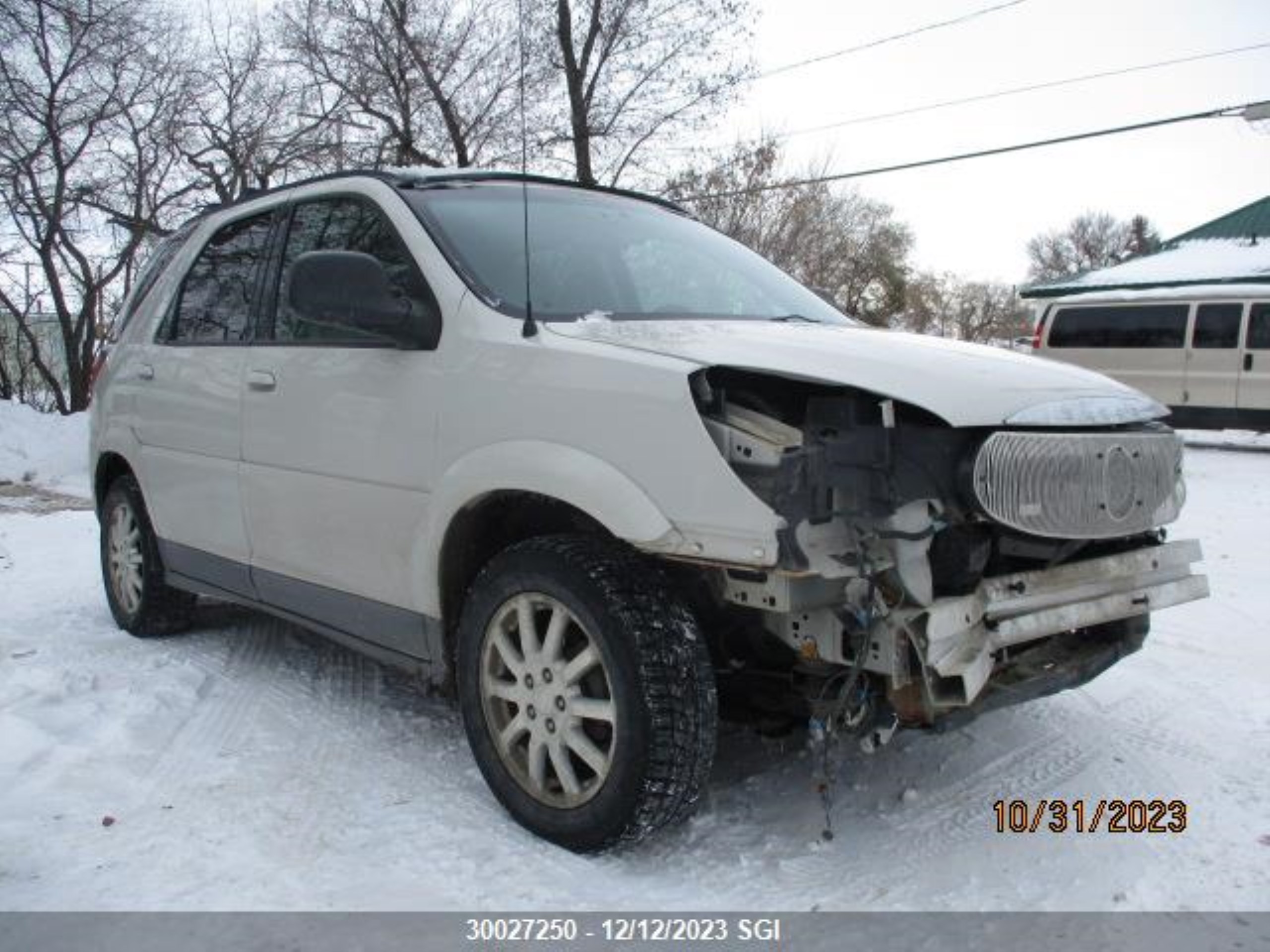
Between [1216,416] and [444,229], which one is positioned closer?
[444,229]

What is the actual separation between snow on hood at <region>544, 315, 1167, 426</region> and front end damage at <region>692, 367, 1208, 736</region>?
6 centimetres

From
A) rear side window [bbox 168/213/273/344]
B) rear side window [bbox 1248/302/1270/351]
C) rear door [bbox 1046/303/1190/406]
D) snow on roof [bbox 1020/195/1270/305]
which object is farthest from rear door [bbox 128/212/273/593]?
snow on roof [bbox 1020/195/1270/305]

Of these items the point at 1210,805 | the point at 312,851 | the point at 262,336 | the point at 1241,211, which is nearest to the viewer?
the point at 312,851

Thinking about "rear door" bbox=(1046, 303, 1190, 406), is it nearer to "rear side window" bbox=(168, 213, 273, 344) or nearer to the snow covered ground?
the snow covered ground

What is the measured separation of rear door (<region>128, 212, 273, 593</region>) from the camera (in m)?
3.94

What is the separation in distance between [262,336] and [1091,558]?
2.93 m

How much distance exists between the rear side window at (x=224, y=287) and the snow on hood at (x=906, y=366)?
1.72m

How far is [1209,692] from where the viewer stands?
3881mm

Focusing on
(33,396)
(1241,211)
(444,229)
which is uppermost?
(1241,211)

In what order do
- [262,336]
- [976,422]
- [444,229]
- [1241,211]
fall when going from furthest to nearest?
1. [1241,211]
2. [262,336]
3. [444,229]
4. [976,422]

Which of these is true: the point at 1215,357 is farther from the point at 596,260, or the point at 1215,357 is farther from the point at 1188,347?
the point at 596,260

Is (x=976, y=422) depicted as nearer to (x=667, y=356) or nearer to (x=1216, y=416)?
(x=667, y=356)

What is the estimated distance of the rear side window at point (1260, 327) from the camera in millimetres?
13383

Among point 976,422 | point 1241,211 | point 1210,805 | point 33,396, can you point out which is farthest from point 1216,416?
point 33,396
